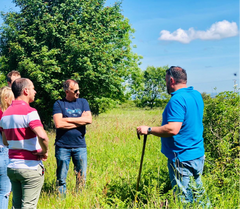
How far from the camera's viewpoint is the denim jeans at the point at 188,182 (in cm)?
305

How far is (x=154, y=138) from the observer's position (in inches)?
336

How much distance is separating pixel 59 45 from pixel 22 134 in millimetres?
12628

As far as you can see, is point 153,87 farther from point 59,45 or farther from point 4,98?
point 4,98

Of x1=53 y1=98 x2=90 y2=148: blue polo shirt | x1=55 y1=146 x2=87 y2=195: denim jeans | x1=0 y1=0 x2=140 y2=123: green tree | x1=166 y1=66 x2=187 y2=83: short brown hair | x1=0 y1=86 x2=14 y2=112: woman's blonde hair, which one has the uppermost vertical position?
x1=0 y1=0 x2=140 y2=123: green tree

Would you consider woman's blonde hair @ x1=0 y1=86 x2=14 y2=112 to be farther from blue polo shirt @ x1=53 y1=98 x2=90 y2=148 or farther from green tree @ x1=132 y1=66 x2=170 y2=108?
green tree @ x1=132 y1=66 x2=170 y2=108

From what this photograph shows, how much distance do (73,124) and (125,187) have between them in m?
1.34

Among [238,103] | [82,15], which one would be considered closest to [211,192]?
[238,103]

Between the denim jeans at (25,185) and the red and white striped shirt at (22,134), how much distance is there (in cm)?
7

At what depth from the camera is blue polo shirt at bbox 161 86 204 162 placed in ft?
9.90

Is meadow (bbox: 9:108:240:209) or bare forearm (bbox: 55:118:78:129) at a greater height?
bare forearm (bbox: 55:118:78:129)

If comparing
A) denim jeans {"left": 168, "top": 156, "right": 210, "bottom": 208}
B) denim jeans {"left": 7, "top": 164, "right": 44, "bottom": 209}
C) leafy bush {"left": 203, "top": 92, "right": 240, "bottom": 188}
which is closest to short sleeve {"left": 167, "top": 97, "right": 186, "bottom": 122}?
denim jeans {"left": 168, "top": 156, "right": 210, "bottom": 208}

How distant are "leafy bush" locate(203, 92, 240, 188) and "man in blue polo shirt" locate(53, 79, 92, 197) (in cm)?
219

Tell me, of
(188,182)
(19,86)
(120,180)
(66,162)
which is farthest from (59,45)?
(188,182)

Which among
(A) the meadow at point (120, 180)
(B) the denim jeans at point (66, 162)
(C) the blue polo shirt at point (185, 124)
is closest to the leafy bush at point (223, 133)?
(A) the meadow at point (120, 180)
